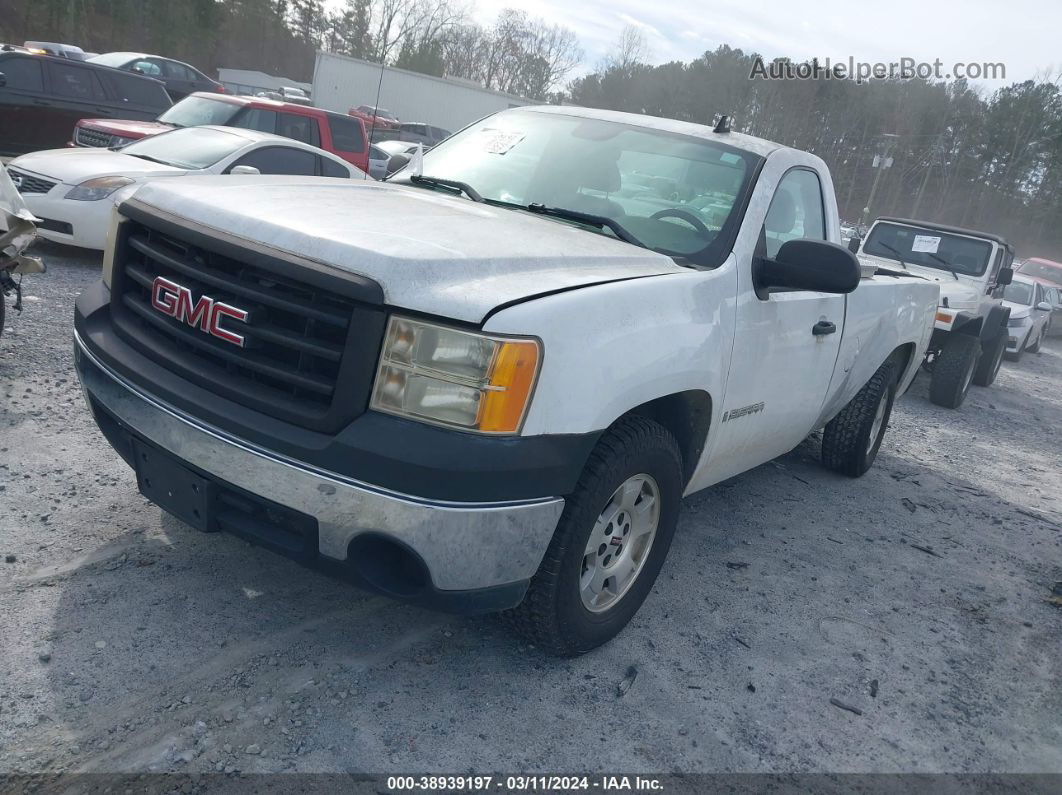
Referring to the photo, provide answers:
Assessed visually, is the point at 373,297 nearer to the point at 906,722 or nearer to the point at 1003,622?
the point at 906,722

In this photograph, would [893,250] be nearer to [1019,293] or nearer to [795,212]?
[1019,293]

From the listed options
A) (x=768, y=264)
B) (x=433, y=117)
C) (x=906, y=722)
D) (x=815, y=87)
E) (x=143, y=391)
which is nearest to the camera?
(x=143, y=391)

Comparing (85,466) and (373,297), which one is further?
(85,466)

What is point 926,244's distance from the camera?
10469 mm

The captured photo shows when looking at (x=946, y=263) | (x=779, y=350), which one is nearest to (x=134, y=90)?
(x=946, y=263)

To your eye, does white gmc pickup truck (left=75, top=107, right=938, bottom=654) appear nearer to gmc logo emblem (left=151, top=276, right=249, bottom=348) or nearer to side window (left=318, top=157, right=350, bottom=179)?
gmc logo emblem (left=151, top=276, right=249, bottom=348)

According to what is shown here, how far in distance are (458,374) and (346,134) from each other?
10436 mm

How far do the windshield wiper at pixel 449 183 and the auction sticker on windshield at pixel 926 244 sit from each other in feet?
27.4

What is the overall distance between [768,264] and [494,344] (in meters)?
1.57

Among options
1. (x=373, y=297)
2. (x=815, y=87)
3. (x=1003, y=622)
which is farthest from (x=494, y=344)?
(x=815, y=87)

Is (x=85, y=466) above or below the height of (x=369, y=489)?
below

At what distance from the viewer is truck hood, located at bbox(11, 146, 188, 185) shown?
754 centimetres

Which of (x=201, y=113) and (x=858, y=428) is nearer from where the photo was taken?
(x=858, y=428)

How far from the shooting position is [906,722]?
301cm
